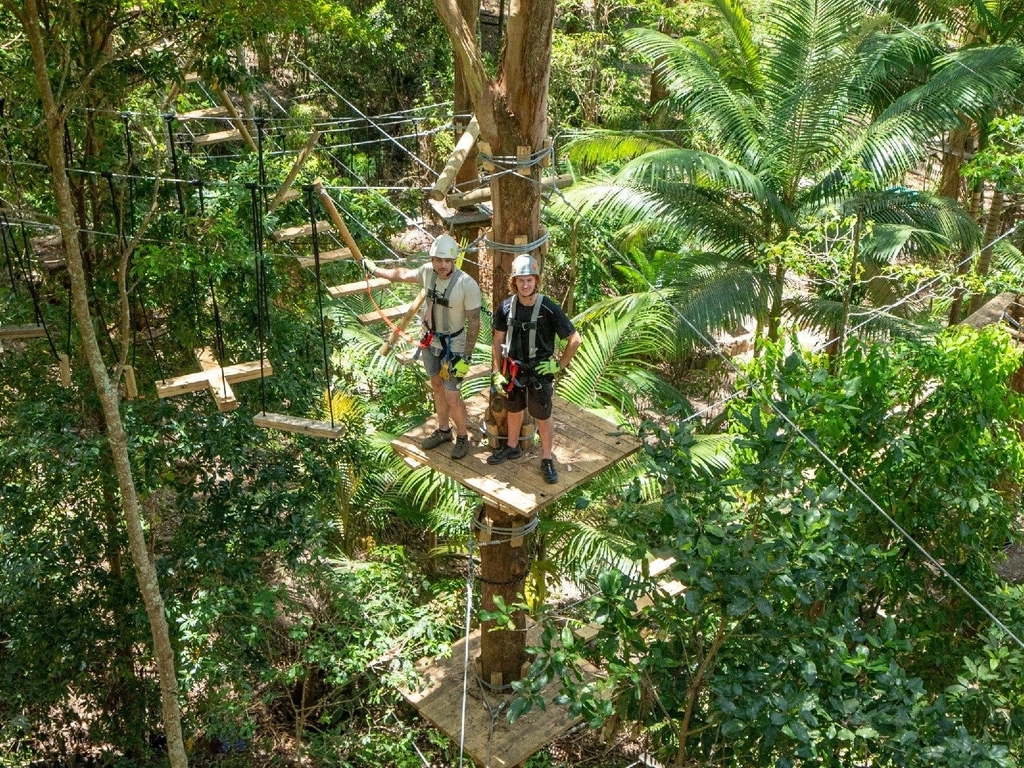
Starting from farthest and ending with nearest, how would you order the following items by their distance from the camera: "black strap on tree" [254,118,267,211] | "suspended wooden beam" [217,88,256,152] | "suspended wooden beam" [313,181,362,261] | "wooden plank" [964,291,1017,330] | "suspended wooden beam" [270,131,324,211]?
1. "suspended wooden beam" [217,88,256,152]
2. "wooden plank" [964,291,1017,330]
3. "suspended wooden beam" [313,181,362,261]
4. "suspended wooden beam" [270,131,324,211]
5. "black strap on tree" [254,118,267,211]

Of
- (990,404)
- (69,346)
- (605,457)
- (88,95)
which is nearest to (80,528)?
(69,346)

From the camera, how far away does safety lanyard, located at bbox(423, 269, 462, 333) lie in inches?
220

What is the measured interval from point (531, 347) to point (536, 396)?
0.29 m

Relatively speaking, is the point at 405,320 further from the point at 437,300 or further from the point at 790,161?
the point at 790,161

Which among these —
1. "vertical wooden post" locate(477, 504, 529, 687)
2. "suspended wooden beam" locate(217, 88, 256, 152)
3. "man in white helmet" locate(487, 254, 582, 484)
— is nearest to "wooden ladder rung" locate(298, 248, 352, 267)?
"suspended wooden beam" locate(217, 88, 256, 152)

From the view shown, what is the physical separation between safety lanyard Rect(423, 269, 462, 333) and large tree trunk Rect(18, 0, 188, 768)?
183 centimetres

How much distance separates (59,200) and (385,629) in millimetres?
3578

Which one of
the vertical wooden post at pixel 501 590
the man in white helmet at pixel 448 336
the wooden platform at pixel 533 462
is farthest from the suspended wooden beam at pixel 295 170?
the vertical wooden post at pixel 501 590

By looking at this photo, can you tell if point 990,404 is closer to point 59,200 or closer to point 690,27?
point 59,200

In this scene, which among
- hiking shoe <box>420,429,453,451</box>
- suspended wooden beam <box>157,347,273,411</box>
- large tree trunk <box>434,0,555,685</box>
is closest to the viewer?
large tree trunk <box>434,0,555,685</box>

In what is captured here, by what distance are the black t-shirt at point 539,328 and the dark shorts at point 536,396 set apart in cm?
15

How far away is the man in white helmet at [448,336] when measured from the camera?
559 centimetres

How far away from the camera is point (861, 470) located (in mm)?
5484

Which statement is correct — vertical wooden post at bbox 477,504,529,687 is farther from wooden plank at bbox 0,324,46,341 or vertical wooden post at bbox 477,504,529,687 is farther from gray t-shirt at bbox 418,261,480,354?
wooden plank at bbox 0,324,46,341
